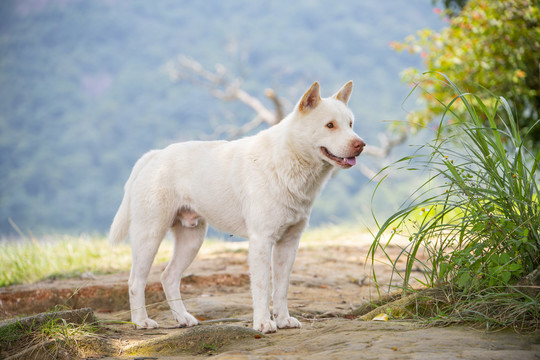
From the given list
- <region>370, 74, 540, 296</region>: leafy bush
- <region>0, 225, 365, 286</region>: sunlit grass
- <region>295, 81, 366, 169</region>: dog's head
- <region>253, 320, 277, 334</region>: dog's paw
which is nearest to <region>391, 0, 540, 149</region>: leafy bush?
<region>0, 225, 365, 286</region>: sunlit grass

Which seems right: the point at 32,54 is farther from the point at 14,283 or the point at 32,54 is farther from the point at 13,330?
the point at 13,330

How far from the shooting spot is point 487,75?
8.96 metres

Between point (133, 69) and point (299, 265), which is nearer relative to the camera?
point (299, 265)

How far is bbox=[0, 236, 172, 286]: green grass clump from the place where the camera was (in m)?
6.41

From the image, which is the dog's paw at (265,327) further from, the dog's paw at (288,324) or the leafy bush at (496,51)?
the leafy bush at (496,51)

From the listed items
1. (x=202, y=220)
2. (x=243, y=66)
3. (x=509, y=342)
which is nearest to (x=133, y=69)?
(x=243, y=66)

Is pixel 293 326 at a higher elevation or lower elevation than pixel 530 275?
lower

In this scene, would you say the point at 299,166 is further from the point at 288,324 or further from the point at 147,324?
the point at 147,324

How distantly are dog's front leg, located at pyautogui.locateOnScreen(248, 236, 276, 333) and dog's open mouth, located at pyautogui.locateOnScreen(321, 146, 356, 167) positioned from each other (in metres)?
0.66

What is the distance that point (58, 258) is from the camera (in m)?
7.11

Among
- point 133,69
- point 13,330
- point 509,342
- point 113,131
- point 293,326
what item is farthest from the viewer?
point 133,69

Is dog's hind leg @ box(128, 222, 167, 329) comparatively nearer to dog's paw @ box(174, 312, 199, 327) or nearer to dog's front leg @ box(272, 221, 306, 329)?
dog's paw @ box(174, 312, 199, 327)

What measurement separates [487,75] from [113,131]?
25.4m

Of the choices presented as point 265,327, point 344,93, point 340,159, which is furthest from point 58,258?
point 340,159
